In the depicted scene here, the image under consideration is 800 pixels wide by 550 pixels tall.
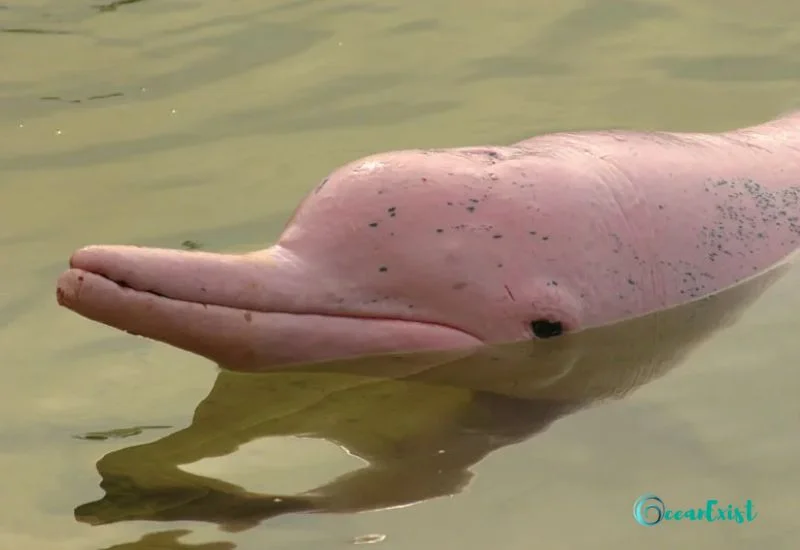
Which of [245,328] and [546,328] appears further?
[546,328]

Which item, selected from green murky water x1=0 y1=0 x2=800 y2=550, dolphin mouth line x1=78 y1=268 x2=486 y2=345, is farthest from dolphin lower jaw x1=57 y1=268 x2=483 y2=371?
green murky water x1=0 y1=0 x2=800 y2=550

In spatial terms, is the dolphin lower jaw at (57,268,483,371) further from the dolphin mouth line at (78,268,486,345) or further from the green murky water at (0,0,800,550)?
the green murky water at (0,0,800,550)

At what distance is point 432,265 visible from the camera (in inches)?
157

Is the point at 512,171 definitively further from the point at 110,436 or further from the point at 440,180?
the point at 110,436

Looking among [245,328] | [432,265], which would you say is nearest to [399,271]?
[432,265]

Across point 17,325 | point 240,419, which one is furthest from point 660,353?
point 17,325

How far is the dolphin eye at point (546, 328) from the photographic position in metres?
4.14

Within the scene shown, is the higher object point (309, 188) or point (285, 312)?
point (285, 312)

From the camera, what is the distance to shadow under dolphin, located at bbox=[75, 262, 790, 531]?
133 inches

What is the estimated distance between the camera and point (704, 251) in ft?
14.6

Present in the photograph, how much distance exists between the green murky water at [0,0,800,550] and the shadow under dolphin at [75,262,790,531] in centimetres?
2

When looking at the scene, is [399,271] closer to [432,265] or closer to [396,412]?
[432,265]

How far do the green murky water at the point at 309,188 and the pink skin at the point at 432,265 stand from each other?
22 centimetres

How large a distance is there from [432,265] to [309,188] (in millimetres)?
1875
